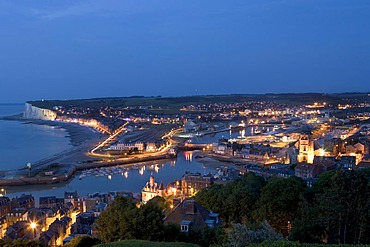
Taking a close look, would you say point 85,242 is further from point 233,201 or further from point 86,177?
point 86,177

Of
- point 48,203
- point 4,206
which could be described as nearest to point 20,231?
point 48,203

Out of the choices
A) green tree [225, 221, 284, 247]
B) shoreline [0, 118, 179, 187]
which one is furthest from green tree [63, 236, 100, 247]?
shoreline [0, 118, 179, 187]

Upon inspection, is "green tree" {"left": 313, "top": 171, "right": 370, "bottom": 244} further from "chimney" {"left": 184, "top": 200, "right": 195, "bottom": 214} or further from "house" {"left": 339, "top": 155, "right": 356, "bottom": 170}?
"house" {"left": 339, "top": 155, "right": 356, "bottom": 170}

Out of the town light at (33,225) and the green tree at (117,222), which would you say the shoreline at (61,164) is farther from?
the green tree at (117,222)

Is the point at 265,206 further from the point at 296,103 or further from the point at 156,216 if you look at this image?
the point at 296,103

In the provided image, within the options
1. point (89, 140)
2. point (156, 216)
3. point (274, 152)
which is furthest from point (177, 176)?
point (89, 140)

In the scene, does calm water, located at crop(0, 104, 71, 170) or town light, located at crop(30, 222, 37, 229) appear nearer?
town light, located at crop(30, 222, 37, 229)
